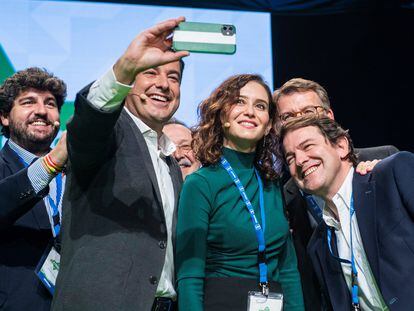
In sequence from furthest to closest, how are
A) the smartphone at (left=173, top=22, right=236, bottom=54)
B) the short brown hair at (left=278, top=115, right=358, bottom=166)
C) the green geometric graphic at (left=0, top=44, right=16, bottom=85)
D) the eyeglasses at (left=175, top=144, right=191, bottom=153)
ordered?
1. the green geometric graphic at (left=0, top=44, right=16, bottom=85)
2. the eyeglasses at (left=175, top=144, right=191, bottom=153)
3. the short brown hair at (left=278, top=115, right=358, bottom=166)
4. the smartphone at (left=173, top=22, right=236, bottom=54)

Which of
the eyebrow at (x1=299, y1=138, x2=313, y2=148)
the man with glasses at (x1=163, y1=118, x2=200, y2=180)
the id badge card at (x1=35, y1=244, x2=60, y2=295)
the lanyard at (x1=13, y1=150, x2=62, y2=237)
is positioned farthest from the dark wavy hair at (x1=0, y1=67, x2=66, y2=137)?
the eyebrow at (x1=299, y1=138, x2=313, y2=148)

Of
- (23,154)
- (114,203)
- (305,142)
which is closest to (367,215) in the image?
(305,142)

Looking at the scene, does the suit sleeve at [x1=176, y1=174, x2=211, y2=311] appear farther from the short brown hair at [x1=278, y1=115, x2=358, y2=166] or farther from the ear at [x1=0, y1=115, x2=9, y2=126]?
the ear at [x1=0, y1=115, x2=9, y2=126]

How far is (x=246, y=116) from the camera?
8.91ft

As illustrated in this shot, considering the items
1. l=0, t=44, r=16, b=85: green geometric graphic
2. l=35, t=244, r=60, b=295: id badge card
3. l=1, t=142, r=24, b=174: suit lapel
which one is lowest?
l=35, t=244, r=60, b=295: id badge card

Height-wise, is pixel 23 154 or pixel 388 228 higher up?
pixel 23 154

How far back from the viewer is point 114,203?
6.88ft

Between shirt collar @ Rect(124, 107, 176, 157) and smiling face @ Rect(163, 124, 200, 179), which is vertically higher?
smiling face @ Rect(163, 124, 200, 179)

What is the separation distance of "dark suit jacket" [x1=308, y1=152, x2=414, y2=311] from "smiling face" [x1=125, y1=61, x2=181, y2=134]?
0.98 meters

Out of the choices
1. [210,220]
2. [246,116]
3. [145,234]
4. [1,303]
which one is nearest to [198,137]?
[246,116]

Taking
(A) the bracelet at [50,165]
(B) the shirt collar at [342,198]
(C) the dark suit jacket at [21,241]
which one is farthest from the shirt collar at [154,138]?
(B) the shirt collar at [342,198]

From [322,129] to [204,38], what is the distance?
4.25ft

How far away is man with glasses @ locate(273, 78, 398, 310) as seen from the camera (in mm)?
3154

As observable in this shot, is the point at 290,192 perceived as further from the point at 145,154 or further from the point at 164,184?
the point at 145,154
